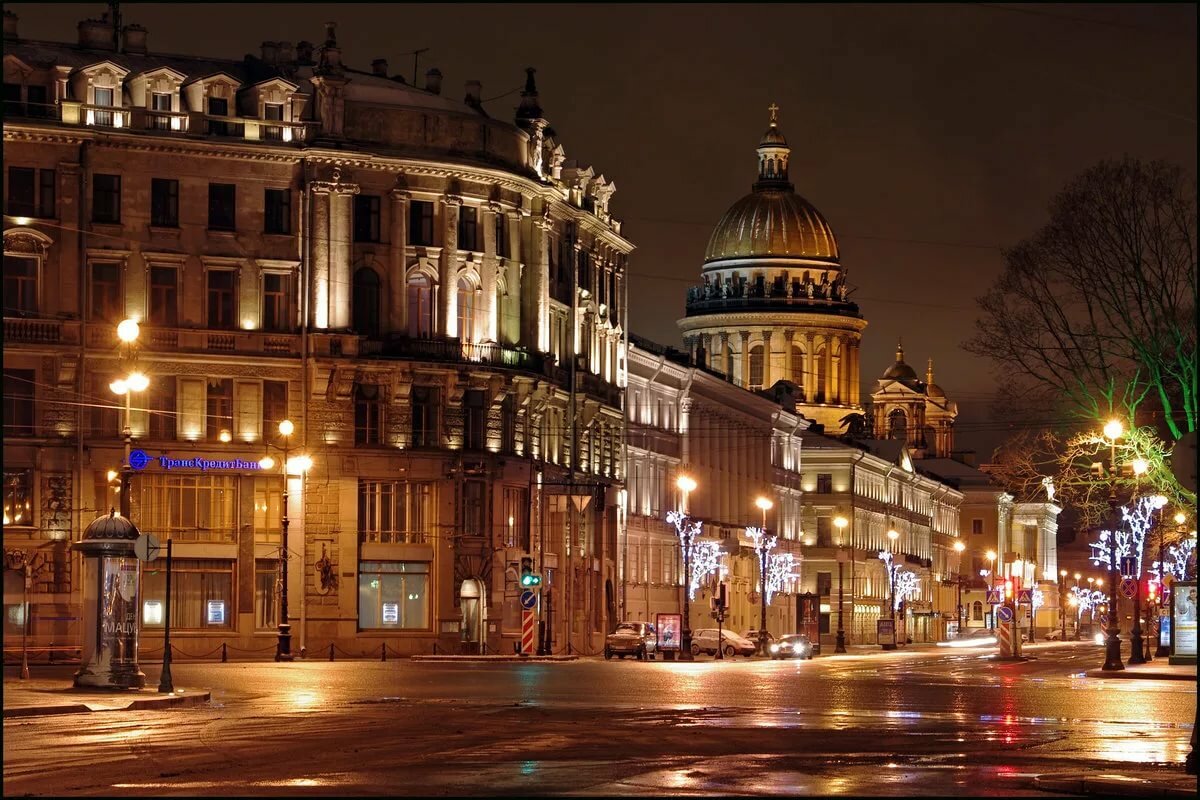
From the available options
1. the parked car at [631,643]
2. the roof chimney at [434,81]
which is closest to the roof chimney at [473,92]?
the roof chimney at [434,81]

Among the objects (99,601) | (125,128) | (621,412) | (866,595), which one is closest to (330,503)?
(125,128)

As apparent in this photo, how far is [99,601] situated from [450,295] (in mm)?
44825

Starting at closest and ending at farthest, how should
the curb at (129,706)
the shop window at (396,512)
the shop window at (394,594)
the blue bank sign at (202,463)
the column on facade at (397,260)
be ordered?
the curb at (129,706) → the blue bank sign at (202,463) → the shop window at (394,594) → the shop window at (396,512) → the column on facade at (397,260)

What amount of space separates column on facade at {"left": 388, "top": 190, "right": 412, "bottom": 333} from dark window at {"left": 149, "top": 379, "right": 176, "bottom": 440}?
941 cm

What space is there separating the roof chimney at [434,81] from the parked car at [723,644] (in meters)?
26.2

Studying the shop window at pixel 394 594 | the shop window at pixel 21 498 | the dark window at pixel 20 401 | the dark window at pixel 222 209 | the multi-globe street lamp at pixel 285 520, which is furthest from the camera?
the shop window at pixel 394 594

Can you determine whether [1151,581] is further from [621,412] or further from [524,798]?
[524,798]

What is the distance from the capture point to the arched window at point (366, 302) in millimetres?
82500

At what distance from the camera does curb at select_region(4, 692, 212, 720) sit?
33625 mm

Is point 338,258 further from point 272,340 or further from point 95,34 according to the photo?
point 95,34

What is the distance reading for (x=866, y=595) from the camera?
556ft

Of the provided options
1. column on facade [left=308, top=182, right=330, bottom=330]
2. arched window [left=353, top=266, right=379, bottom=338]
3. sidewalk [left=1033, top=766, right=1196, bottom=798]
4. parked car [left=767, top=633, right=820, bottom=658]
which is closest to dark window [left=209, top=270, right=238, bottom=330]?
column on facade [left=308, top=182, right=330, bottom=330]

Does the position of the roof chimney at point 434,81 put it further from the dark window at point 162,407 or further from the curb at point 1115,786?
the curb at point 1115,786

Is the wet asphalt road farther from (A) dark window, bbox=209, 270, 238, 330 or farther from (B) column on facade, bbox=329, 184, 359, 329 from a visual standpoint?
(B) column on facade, bbox=329, 184, 359, 329
